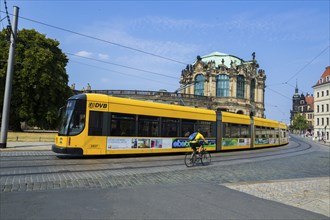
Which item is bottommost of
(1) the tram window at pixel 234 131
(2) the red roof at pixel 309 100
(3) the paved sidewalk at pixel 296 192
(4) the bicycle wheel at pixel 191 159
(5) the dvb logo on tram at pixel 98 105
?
(3) the paved sidewalk at pixel 296 192

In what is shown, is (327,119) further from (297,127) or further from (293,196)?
(293,196)

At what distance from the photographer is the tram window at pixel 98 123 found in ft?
49.1

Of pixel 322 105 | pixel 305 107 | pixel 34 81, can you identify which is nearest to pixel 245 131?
pixel 34 81

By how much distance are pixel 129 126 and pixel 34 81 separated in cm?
1804

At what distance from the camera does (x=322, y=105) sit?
288 ft

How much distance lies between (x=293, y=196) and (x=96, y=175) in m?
6.16

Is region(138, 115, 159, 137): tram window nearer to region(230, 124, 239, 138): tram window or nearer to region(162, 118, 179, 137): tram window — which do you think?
region(162, 118, 179, 137): tram window

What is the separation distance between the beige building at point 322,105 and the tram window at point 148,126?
78696mm

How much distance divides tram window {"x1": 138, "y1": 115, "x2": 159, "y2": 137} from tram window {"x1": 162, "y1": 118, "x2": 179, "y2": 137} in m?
0.57

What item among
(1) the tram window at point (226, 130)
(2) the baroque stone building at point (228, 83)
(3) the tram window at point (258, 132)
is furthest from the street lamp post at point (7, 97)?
(2) the baroque stone building at point (228, 83)

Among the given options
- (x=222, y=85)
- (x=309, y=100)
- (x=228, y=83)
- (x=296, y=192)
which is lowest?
(x=296, y=192)

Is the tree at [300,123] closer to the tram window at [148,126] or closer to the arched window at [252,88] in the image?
the arched window at [252,88]

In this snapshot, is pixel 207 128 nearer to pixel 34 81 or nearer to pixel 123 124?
pixel 123 124

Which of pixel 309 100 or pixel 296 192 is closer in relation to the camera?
pixel 296 192
